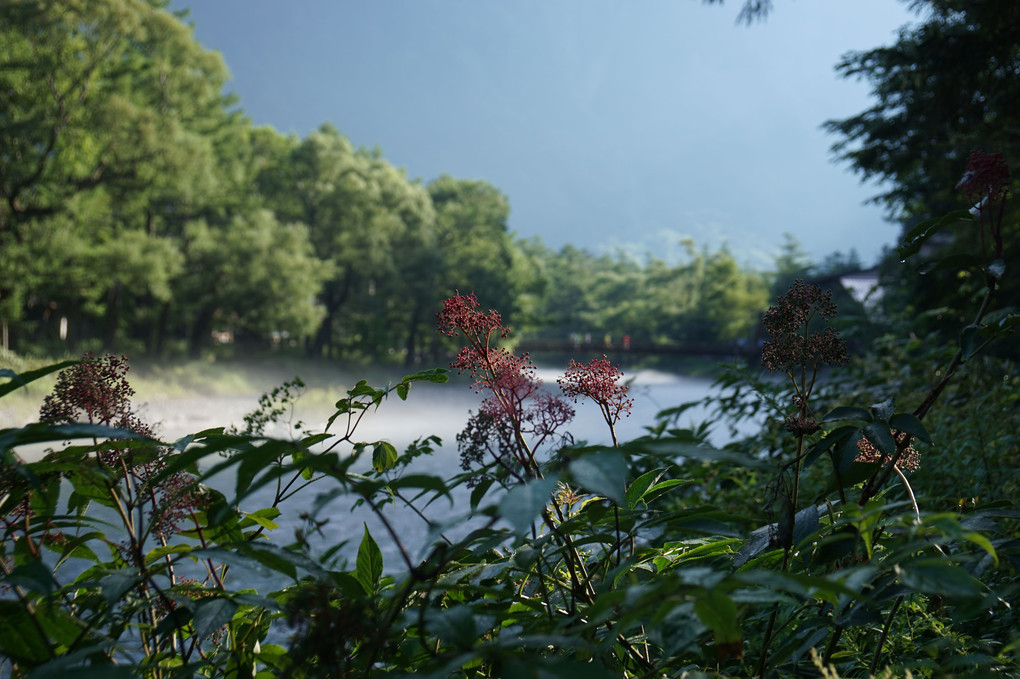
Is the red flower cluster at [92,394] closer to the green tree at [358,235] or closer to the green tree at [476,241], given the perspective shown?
the green tree at [476,241]

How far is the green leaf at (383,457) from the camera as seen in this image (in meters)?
0.55

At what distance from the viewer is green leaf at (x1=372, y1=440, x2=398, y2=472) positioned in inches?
21.6

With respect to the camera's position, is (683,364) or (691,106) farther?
(691,106)

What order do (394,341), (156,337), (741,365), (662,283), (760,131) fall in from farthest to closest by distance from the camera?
1. (760,131)
2. (662,283)
3. (394,341)
4. (156,337)
5. (741,365)

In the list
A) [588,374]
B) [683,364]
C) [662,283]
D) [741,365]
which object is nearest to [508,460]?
[588,374]

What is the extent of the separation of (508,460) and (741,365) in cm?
113

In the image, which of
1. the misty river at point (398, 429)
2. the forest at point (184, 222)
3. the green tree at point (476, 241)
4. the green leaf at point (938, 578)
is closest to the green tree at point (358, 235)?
the forest at point (184, 222)

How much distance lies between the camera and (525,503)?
248 mm

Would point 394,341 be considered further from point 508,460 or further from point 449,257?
point 508,460

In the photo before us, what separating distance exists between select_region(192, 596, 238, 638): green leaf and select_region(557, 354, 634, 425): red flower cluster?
0.25 meters

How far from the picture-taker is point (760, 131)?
9988 cm

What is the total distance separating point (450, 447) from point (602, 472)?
8500 mm

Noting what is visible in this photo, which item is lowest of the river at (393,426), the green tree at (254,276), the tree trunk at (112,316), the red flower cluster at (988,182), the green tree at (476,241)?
the river at (393,426)

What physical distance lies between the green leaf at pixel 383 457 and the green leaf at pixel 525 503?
304 mm
